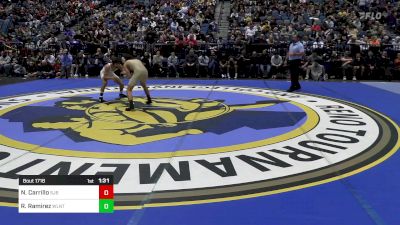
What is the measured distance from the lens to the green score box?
3303 millimetres

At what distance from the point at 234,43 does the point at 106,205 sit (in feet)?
43.5

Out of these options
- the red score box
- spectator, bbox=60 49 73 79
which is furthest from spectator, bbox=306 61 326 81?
the red score box

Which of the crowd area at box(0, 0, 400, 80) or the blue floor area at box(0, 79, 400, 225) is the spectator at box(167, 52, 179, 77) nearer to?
the crowd area at box(0, 0, 400, 80)

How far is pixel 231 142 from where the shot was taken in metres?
5.61

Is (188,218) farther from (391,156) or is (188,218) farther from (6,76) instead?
(6,76)

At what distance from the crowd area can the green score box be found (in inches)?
349

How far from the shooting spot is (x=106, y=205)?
333cm

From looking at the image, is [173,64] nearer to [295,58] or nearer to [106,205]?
[295,58]

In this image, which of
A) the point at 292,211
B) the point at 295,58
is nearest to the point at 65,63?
the point at 295,58

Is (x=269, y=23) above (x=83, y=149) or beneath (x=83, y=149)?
above

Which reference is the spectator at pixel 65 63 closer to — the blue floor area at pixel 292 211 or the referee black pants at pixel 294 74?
the referee black pants at pixel 294 74

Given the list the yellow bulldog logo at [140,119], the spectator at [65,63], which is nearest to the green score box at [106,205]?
the yellow bulldog logo at [140,119]

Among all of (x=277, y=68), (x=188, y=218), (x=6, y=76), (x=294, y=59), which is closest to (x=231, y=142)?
(x=188, y=218)

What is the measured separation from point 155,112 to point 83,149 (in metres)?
2.64
